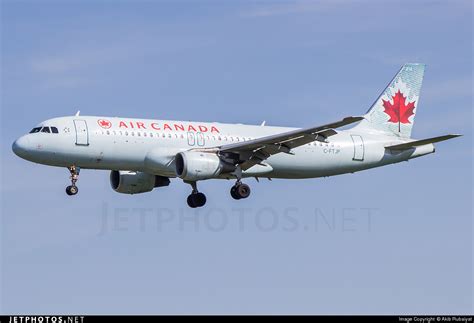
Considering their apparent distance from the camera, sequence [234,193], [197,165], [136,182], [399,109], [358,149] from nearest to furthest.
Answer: [197,165] < [234,193] < [136,182] < [358,149] < [399,109]

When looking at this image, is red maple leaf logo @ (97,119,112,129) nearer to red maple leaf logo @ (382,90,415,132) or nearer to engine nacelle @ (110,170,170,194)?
→ engine nacelle @ (110,170,170,194)

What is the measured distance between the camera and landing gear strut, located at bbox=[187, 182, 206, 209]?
64.8m

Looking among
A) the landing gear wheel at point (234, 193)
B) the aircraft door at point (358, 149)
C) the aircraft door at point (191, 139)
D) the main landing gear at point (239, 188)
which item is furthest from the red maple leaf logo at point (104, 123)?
the aircraft door at point (358, 149)

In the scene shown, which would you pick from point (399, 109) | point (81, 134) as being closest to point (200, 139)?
point (81, 134)

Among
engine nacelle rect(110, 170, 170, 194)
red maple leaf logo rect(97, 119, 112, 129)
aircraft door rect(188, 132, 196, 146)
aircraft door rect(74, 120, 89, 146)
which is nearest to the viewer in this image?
aircraft door rect(74, 120, 89, 146)

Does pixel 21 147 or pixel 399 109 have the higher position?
pixel 399 109

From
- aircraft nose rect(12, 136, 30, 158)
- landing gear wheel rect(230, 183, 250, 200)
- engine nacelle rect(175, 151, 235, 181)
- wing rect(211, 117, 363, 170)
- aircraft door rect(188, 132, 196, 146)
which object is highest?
aircraft door rect(188, 132, 196, 146)

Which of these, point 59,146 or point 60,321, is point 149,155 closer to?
point 59,146

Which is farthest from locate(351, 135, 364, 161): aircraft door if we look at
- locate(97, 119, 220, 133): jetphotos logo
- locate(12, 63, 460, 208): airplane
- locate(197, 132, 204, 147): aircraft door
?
locate(197, 132, 204, 147): aircraft door

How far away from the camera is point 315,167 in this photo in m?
66.4

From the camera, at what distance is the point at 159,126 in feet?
205

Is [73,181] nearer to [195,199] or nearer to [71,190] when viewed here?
[71,190]

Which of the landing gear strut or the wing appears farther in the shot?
the landing gear strut

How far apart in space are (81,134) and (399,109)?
19.2m
